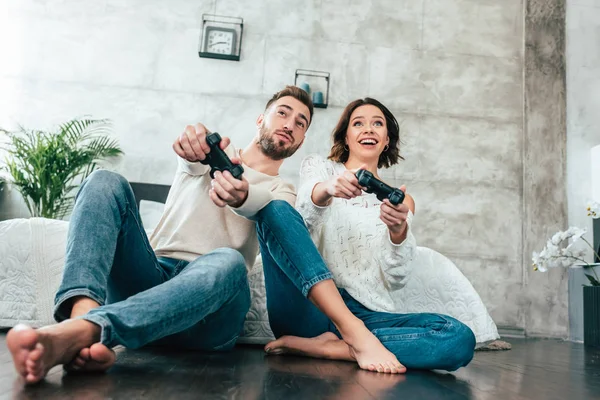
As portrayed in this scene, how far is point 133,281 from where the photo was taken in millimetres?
1243

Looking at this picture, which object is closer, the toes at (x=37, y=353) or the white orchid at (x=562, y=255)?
the toes at (x=37, y=353)

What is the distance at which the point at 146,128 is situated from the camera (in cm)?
357

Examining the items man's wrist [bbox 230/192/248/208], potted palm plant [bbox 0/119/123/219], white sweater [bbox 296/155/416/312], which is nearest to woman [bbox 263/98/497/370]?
white sweater [bbox 296/155/416/312]

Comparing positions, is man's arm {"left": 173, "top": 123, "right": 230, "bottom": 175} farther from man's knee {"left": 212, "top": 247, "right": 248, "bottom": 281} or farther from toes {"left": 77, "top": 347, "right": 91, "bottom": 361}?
toes {"left": 77, "top": 347, "right": 91, "bottom": 361}

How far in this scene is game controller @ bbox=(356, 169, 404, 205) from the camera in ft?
4.24

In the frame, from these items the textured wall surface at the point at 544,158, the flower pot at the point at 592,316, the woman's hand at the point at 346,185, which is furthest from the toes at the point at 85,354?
the textured wall surface at the point at 544,158

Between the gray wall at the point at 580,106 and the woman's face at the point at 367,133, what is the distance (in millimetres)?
2588

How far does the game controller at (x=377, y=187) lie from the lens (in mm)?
1292

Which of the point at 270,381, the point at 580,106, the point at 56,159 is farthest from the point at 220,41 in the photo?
the point at 270,381

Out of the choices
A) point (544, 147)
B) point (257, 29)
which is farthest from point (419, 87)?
point (257, 29)

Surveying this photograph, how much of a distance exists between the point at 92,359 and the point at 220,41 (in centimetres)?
313

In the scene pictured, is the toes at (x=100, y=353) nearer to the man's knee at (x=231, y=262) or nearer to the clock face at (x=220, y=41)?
the man's knee at (x=231, y=262)

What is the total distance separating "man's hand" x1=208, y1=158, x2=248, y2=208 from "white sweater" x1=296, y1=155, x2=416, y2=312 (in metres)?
0.30

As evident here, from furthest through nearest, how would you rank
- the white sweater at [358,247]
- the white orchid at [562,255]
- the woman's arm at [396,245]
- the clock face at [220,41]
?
the clock face at [220,41] → the white orchid at [562,255] → the white sweater at [358,247] → the woman's arm at [396,245]
